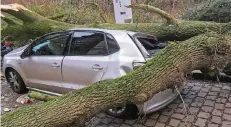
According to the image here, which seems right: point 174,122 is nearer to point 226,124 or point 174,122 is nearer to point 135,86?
point 226,124

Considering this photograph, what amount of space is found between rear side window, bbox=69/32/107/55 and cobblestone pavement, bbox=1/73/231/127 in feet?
3.62

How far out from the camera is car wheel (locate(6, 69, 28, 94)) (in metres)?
5.97

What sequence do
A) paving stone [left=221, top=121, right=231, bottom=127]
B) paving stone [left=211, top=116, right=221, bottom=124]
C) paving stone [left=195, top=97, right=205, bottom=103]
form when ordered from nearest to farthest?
paving stone [left=221, top=121, right=231, bottom=127], paving stone [left=211, top=116, right=221, bottom=124], paving stone [left=195, top=97, right=205, bottom=103]

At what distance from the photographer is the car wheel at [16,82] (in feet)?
A: 19.6

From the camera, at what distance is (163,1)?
10.3m

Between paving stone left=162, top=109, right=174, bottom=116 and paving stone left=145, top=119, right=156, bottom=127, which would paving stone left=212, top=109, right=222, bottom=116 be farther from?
paving stone left=145, top=119, right=156, bottom=127

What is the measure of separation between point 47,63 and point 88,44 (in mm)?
960

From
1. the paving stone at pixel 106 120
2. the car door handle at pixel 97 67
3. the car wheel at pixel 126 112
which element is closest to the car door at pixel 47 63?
the car door handle at pixel 97 67

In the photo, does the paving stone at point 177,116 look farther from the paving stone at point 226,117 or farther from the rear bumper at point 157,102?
the paving stone at point 226,117

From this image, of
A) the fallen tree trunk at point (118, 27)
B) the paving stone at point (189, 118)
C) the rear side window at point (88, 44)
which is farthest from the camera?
the fallen tree trunk at point (118, 27)

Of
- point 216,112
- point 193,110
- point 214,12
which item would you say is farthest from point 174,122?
point 214,12

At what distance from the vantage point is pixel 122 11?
712cm

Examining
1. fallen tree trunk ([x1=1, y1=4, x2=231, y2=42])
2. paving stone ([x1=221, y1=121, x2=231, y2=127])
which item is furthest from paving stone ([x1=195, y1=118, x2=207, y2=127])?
fallen tree trunk ([x1=1, y1=4, x2=231, y2=42])

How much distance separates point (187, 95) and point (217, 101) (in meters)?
0.58
